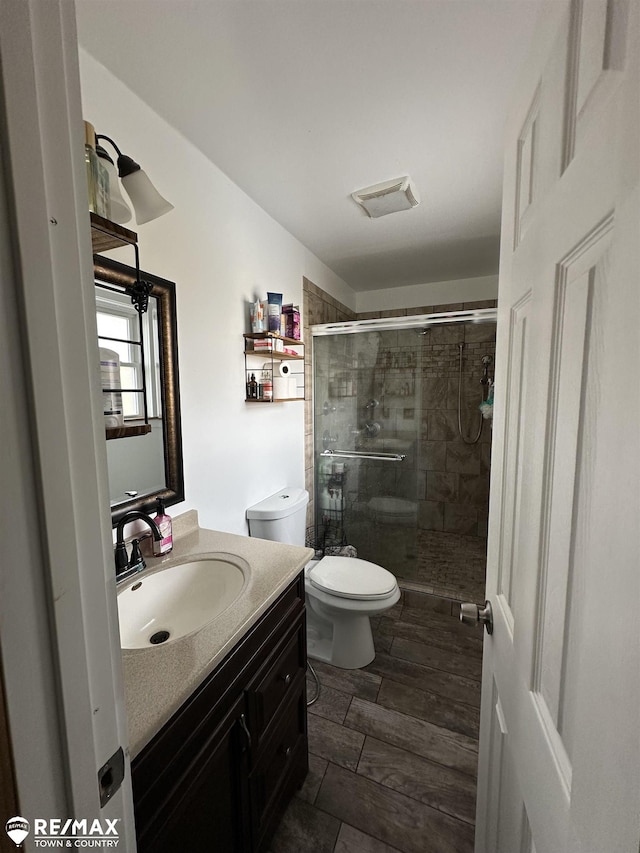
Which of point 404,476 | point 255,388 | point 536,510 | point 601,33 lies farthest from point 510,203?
point 404,476

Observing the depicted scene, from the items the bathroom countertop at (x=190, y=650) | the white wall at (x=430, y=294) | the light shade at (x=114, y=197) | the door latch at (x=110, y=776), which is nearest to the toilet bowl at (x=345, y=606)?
the bathroom countertop at (x=190, y=650)

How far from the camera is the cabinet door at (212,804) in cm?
67

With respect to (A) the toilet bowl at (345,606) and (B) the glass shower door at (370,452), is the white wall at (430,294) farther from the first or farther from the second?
(A) the toilet bowl at (345,606)

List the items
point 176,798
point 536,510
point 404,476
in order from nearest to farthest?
point 536,510 → point 176,798 → point 404,476

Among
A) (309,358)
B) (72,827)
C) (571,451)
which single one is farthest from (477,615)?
(309,358)

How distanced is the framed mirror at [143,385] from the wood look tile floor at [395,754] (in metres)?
1.17

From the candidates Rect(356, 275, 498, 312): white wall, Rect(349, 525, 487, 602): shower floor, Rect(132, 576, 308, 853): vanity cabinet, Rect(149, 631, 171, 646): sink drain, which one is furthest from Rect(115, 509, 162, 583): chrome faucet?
Rect(356, 275, 498, 312): white wall

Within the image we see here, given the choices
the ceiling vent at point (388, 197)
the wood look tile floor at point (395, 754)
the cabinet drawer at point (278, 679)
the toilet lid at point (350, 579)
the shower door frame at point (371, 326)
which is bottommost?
the wood look tile floor at point (395, 754)

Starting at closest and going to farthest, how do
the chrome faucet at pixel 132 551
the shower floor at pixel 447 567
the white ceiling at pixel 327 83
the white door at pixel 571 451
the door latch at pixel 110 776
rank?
1. the white door at pixel 571 451
2. the door latch at pixel 110 776
3. the white ceiling at pixel 327 83
4. the chrome faucet at pixel 132 551
5. the shower floor at pixel 447 567

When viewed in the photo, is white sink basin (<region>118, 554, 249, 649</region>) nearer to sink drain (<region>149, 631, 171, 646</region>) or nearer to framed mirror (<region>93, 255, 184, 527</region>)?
sink drain (<region>149, 631, 171, 646</region>)

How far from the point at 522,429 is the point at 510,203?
1.68ft

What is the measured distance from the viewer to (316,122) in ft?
4.19

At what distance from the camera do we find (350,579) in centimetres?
181

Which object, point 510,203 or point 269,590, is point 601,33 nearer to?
point 510,203
